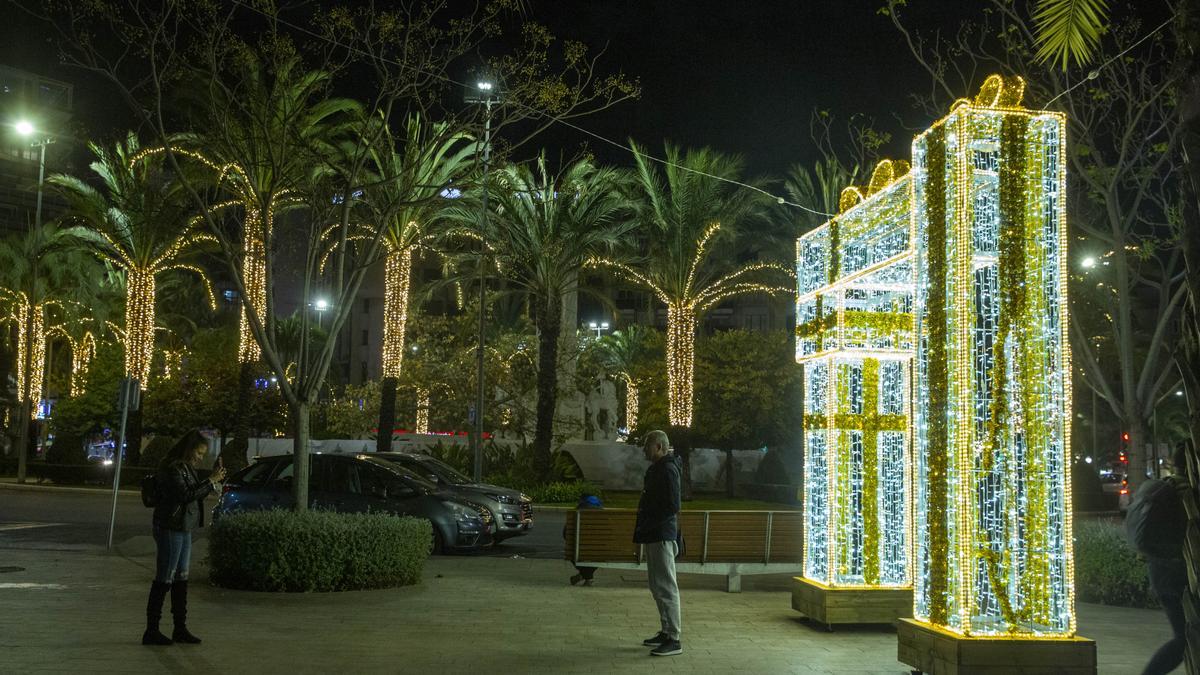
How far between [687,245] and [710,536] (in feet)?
60.5

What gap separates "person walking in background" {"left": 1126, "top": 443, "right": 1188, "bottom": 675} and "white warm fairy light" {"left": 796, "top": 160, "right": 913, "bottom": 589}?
10.5ft

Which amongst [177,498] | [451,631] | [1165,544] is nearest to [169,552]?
[177,498]

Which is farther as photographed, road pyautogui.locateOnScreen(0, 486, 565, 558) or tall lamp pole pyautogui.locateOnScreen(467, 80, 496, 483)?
road pyautogui.locateOnScreen(0, 486, 565, 558)

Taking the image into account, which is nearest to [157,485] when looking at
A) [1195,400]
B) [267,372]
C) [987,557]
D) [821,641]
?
[821,641]

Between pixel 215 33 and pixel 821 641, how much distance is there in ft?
32.8

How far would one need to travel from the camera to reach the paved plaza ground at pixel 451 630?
8094 mm

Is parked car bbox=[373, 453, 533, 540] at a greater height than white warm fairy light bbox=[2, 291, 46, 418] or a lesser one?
lesser

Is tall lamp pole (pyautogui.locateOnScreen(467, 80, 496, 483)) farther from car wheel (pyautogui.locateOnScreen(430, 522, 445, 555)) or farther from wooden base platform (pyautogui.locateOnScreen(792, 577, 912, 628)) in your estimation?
wooden base platform (pyautogui.locateOnScreen(792, 577, 912, 628))

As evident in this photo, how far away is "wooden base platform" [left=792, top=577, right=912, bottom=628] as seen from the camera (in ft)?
32.0

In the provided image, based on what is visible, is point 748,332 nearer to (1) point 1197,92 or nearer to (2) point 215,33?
(2) point 215,33

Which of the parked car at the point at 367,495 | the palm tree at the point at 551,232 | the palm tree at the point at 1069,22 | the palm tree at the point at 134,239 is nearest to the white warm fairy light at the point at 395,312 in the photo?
the palm tree at the point at 551,232

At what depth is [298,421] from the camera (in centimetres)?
1270

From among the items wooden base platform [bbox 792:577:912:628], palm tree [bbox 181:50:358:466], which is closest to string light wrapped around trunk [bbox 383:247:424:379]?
palm tree [bbox 181:50:358:466]

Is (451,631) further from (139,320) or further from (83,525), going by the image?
(139,320)
